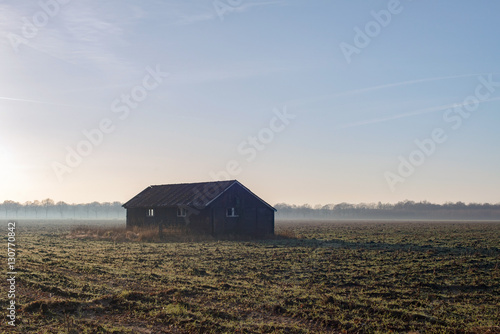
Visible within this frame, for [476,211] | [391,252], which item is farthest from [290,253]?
[476,211]

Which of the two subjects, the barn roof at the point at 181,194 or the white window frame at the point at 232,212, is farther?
the barn roof at the point at 181,194

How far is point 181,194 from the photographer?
148 ft

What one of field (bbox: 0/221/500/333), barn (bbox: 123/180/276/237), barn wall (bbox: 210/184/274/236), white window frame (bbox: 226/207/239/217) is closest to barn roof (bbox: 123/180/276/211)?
barn (bbox: 123/180/276/237)

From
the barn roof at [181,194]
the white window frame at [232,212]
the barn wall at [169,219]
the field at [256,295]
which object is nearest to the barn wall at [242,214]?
the white window frame at [232,212]

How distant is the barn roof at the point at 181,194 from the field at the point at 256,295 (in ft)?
59.4

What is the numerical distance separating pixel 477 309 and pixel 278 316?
566 centimetres

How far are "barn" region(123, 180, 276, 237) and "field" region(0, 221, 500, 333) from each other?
1675 cm

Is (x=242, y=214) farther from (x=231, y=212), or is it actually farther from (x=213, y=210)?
(x=213, y=210)

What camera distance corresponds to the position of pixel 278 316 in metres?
11.4

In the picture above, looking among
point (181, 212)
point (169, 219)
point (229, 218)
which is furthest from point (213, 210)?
point (169, 219)

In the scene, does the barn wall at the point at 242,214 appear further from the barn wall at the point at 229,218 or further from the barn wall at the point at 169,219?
the barn wall at the point at 169,219

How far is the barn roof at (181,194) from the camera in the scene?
41.3 metres

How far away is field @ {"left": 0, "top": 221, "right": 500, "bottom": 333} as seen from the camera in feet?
34.6

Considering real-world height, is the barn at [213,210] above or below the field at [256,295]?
above
